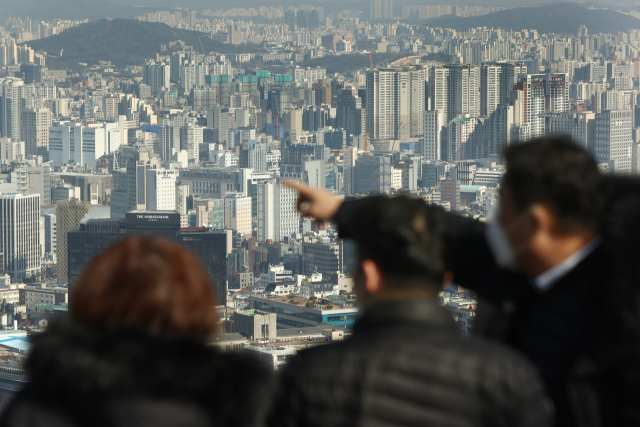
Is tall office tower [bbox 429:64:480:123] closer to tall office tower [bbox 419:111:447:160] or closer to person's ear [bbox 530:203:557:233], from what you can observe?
tall office tower [bbox 419:111:447:160]

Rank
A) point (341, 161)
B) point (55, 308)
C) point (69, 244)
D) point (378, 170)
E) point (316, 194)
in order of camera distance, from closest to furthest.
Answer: point (316, 194), point (55, 308), point (69, 244), point (378, 170), point (341, 161)

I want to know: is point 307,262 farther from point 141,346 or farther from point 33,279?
point 141,346

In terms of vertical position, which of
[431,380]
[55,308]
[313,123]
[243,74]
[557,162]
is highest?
[243,74]

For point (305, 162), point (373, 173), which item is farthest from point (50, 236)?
point (373, 173)

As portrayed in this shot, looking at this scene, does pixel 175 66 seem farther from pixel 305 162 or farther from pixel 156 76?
pixel 305 162

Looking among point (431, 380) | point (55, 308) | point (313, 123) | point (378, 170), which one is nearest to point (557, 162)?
point (431, 380)

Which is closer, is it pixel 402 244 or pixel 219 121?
pixel 402 244
